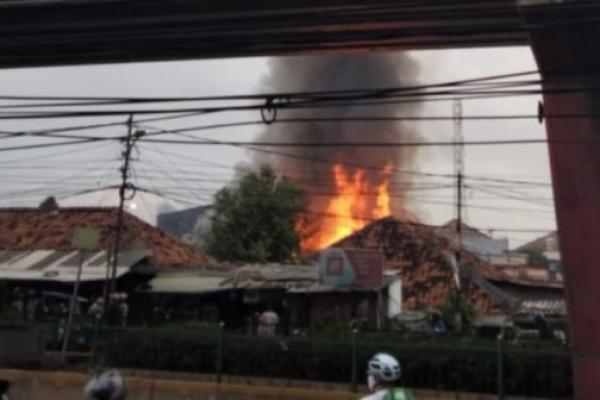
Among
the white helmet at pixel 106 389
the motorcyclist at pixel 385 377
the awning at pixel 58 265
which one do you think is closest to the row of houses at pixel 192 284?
the awning at pixel 58 265

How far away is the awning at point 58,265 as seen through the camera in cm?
2328

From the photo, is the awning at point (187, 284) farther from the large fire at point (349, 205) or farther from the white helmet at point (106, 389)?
the large fire at point (349, 205)

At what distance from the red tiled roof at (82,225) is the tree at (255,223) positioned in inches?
322

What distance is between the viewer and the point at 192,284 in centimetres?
2359

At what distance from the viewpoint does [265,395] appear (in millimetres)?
11570

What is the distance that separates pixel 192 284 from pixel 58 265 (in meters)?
3.71

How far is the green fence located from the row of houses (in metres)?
6.46

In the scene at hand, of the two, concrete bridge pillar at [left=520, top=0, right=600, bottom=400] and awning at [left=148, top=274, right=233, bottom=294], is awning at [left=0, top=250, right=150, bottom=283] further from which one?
concrete bridge pillar at [left=520, top=0, right=600, bottom=400]

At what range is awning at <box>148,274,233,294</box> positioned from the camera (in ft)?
76.0

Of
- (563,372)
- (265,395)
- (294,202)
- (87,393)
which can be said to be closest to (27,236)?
(294,202)

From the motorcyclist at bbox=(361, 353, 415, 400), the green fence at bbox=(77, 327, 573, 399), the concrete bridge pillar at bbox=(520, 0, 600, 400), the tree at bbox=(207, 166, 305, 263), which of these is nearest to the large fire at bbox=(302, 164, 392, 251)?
the tree at bbox=(207, 166, 305, 263)

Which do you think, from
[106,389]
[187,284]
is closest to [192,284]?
[187,284]

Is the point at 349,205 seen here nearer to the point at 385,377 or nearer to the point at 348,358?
the point at 348,358

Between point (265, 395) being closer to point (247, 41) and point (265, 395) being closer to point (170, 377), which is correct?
point (170, 377)
